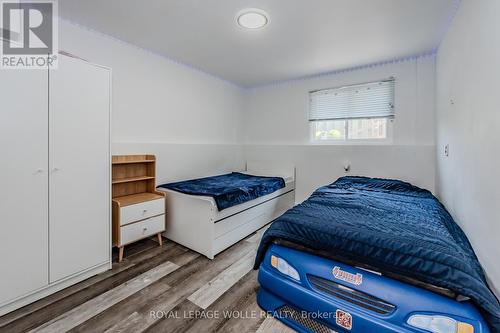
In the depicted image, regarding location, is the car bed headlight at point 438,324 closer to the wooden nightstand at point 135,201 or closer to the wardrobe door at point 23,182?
the wooden nightstand at point 135,201

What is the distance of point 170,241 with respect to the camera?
→ 108 inches

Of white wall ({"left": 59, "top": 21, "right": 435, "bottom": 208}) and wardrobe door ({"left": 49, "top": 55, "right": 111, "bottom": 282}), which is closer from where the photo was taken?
wardrobe door ({"left": 49, "top": 55, "right": 111, "bottom": 282})

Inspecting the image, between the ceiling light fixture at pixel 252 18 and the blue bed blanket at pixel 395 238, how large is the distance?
1798mm

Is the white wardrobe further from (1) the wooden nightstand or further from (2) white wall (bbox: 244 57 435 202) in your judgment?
(2) white wall (bbox: 244 57 435 202)

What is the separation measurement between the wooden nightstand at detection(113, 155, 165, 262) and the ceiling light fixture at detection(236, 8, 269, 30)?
184 cm

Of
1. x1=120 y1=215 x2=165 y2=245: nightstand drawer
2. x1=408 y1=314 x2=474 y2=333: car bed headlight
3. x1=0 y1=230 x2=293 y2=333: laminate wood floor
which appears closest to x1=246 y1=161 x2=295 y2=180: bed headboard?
x1=0 y1=230 x2=293 y2=333: laminate wood floor

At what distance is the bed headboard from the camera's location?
4.02 meters

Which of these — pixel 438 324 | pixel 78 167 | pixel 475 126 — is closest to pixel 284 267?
pixel 438 324

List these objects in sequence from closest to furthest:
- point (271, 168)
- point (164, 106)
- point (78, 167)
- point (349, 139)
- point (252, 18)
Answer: point (78, 167)
point (252, 18)
point (164, 106)
point (349, 139)
point (271, 168)

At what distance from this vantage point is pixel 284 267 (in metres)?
1.54

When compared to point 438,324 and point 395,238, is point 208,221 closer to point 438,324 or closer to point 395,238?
point 395,238

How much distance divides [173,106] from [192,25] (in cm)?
124

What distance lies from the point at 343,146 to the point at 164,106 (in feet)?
9.11
